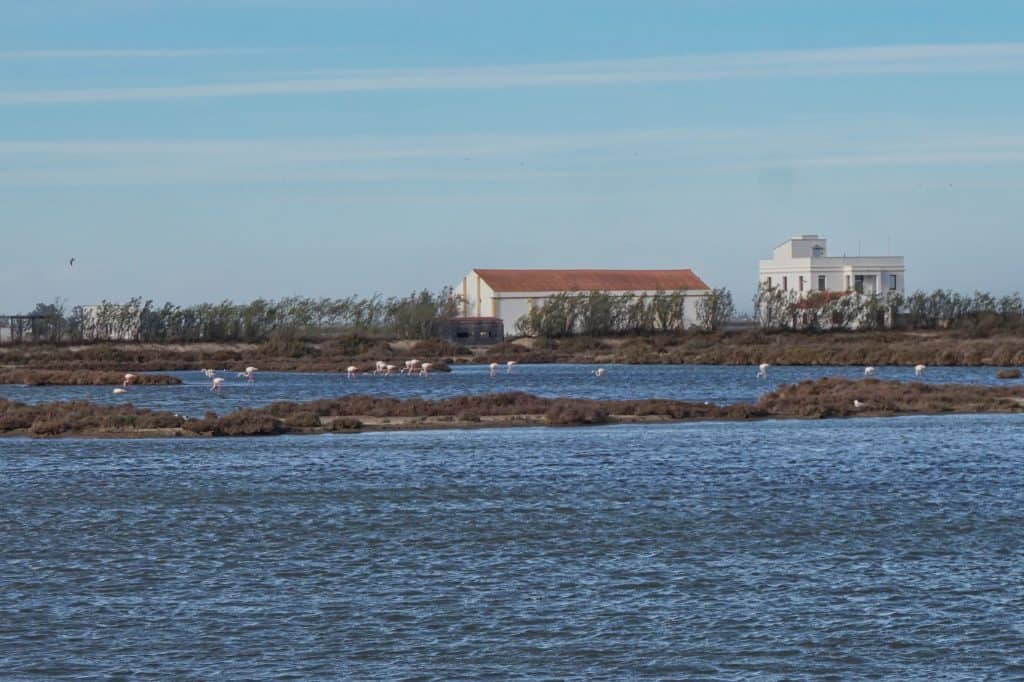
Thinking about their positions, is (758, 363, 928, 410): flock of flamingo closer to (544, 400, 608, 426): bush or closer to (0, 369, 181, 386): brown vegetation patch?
(544, 400, 608, 426): bush

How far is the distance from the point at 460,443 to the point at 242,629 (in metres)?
21.9

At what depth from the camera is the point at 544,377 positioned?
255 feet

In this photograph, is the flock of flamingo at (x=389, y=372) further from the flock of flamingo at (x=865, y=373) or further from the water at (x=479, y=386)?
the water at (x=479, y=386)

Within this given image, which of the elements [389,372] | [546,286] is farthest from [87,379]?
[546,286]

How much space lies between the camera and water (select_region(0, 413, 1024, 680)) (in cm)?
1538

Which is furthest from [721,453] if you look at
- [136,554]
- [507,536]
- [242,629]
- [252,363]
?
[252,363]

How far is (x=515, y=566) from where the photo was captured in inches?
799

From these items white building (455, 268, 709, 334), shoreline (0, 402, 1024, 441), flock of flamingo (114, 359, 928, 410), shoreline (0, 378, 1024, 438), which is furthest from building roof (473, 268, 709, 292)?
shoreline (0, 402, 1024, 441)

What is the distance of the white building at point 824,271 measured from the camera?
126250 millimetres

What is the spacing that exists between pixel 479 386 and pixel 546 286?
63.2 m

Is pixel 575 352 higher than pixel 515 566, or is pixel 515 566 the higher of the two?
pixel 575 352

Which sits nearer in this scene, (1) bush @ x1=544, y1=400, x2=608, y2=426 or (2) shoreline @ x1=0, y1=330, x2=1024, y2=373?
(1) bush @ x1=544, y1=400, x2=608, y2=426

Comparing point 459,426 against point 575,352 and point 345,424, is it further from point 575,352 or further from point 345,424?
point 575,352

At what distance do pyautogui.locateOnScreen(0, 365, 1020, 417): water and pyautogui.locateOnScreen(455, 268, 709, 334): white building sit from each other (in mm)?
36231
